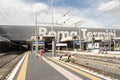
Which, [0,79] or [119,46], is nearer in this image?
[0,79]

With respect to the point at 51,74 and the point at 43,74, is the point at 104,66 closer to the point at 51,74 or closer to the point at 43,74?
the point at 51,74

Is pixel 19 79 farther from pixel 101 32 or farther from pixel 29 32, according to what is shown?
Result: pixel 101 32

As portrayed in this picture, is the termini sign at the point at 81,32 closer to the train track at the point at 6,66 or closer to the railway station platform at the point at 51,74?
the train track at the point at 6,66

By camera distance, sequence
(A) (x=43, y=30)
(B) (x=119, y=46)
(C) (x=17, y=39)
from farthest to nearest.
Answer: (A) (x=43, y=30) → (C) (x=17, y=39) → (B) (x=119, y=46)

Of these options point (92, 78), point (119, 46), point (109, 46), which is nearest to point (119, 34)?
point (109, 46)

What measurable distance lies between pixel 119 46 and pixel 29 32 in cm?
7222

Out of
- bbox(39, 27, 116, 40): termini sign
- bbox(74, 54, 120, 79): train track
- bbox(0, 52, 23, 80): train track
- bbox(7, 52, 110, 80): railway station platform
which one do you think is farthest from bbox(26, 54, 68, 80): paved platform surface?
bbox(39, 27, 116, 40): termini sign

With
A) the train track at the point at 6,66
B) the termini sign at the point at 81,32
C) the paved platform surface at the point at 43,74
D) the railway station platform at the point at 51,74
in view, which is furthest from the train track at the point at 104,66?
the termini sign at the point at 81,32

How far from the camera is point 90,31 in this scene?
14250cm

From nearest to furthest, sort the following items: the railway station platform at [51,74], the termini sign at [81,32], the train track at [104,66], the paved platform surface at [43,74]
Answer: the paved platform surface at [43,74] < the railway station platform at [51,74] < the train track at [104,66] < the termini sign at [81,32]

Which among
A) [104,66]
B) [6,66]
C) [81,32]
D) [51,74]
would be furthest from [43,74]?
[81,32]

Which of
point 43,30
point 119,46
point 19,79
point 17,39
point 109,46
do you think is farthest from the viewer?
point 43,30

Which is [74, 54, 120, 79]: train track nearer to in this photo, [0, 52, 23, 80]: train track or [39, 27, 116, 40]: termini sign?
[0, 52, 23, 80]: train track

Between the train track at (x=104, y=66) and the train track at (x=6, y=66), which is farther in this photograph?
the train track at (x=104, y=66)
